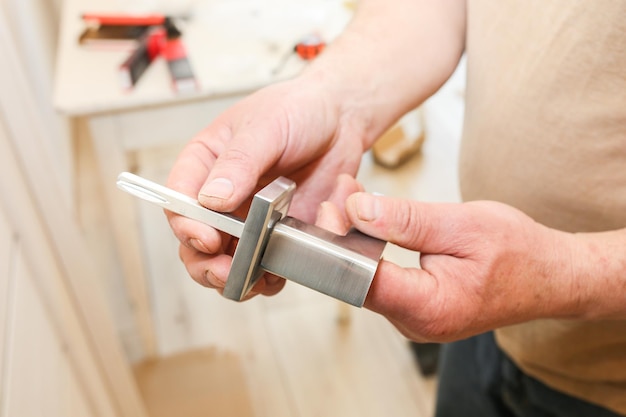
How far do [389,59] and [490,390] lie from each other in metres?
0.44

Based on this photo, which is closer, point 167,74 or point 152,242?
point 167,74

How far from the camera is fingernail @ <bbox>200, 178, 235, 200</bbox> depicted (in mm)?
399

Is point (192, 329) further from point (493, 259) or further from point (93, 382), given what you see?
point (493, 259)

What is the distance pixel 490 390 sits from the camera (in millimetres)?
710

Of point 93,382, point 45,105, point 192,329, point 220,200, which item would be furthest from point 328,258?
point 45,105

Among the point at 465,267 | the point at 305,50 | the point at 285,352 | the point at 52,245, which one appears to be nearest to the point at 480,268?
the point at 465,267

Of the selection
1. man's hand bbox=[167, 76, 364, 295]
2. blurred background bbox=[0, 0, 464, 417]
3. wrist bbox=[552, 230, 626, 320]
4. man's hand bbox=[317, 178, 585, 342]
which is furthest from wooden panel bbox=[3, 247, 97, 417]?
wrist bbox=[552, 230, 626, 320]

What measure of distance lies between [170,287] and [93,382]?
68cm

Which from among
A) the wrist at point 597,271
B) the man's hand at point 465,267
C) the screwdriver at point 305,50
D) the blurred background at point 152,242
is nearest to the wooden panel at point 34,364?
the blurred background at point 152,242

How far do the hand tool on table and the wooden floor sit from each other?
0.89 m

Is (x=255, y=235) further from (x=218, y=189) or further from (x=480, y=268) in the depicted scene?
(x=480, y=268)

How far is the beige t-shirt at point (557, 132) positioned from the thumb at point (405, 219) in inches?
5.4

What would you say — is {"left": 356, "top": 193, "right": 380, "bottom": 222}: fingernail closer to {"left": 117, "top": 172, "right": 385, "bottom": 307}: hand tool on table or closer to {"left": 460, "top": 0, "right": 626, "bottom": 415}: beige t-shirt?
{"left": 117, "top": 172, "right": 385, "bottom": 307}: hand tool on table

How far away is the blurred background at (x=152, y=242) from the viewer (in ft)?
2.10
